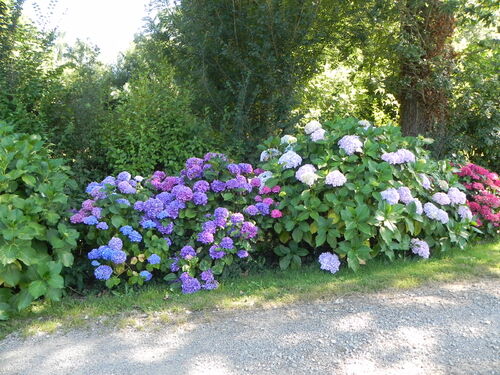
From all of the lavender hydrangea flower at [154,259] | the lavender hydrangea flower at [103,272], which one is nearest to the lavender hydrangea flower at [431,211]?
the lavender hydrangea flower at [154,259]

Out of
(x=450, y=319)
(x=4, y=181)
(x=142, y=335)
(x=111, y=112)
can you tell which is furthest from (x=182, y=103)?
(x=450, y=319)

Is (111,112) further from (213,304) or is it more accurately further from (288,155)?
(213,304)

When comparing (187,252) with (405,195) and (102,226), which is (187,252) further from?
(405,195)

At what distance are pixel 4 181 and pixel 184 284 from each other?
5.67ft

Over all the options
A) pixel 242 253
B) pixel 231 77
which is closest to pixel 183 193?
pixel 242 253

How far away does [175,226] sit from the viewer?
4.63m

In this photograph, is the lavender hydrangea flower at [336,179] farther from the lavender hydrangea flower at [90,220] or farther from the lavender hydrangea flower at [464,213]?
the lavender hydrangea flower at [90,220]

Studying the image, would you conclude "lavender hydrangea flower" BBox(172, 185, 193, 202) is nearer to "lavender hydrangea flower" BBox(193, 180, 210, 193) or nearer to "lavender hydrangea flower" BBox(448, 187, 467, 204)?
"lavender hydrangea flower" BBox(193, 180, 210, 193)

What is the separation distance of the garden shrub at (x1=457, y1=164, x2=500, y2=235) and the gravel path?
2206mm

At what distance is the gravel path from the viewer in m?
2.97

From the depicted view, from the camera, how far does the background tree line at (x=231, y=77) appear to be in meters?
Result: 5.96

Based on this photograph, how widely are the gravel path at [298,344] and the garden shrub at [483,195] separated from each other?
2206 mm

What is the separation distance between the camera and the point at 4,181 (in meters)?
3.96

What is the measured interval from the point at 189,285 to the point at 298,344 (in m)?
1.33
